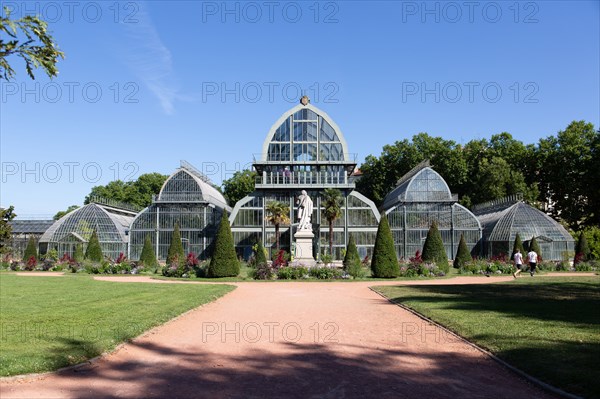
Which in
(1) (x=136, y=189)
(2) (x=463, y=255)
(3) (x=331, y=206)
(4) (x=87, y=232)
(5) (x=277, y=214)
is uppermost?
(1) (x=136, y=189)

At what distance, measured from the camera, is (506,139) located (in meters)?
73.4

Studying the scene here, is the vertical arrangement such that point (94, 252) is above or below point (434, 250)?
below

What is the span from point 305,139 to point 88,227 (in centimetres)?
2817

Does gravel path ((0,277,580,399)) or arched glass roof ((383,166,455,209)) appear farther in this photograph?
arched glass roof ((383,166,455,209))

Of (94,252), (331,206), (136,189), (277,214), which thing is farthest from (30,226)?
(331,206)

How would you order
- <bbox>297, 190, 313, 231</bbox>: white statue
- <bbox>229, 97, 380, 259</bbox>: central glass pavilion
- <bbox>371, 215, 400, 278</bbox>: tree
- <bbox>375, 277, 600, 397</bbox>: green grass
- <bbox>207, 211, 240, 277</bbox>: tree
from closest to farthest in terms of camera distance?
<bbox>375, 277, 600, 397</bbox>: green grass, <bbox>371, 215, 400, 278</bbox>: tree, <bbox>207, 211, 240, 277</bbox>: tree, <bbox>297, 190, 313, 231</bbox>: white statue, <bbox>229, 97, 380, 259</bbox>: central glass pavilion

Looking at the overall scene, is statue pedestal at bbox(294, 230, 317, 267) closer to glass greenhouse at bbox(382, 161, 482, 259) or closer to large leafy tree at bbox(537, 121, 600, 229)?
glass greenhouse at bbox(382, 161, 482, 259)

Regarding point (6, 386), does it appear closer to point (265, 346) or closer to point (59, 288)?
point (265, 346)

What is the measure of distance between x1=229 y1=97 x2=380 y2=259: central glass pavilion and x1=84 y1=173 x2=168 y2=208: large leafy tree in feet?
130

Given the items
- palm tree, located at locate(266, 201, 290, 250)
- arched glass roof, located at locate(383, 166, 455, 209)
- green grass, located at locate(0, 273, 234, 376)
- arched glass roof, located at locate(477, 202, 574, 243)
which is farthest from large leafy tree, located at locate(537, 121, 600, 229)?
green grass, located at locate(0, 273, 234, 376)

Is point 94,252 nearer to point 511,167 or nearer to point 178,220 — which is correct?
point 178,220

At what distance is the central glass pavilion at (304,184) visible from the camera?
53719mm

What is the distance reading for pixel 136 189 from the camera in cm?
8819

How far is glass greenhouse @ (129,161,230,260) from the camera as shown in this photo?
182 feet
